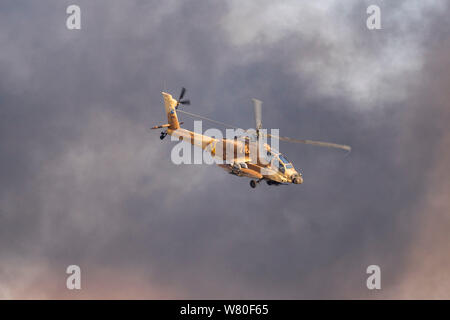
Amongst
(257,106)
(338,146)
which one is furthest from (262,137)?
(338,146)

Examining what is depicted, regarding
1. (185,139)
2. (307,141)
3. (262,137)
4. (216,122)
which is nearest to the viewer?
(307,141)

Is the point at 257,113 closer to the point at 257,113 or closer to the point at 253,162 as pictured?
the point at 257,113

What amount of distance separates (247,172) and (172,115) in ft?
80.9

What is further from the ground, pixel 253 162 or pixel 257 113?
pixel 257 113

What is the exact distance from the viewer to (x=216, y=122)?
284 feet

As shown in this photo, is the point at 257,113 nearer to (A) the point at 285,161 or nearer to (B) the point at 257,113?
(B) the point at 257,113

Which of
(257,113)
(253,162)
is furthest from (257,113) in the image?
(253,162)

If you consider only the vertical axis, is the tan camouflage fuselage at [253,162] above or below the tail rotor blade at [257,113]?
below

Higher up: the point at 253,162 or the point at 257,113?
the point at 257,113

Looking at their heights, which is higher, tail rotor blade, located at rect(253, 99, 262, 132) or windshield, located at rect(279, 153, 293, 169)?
tail rotor blade, located at rect(253, 99, 262, 132)

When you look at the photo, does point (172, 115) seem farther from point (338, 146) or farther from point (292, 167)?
point (338, 146)

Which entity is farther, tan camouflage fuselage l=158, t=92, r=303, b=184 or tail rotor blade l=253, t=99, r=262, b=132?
tan camouflage fuselage l=158, t=92, r=303, b=184

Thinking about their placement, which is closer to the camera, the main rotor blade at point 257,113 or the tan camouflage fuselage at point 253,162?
the main rotor blade at point 257,113

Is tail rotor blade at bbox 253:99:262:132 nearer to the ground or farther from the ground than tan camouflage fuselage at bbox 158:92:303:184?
farther from the ground
